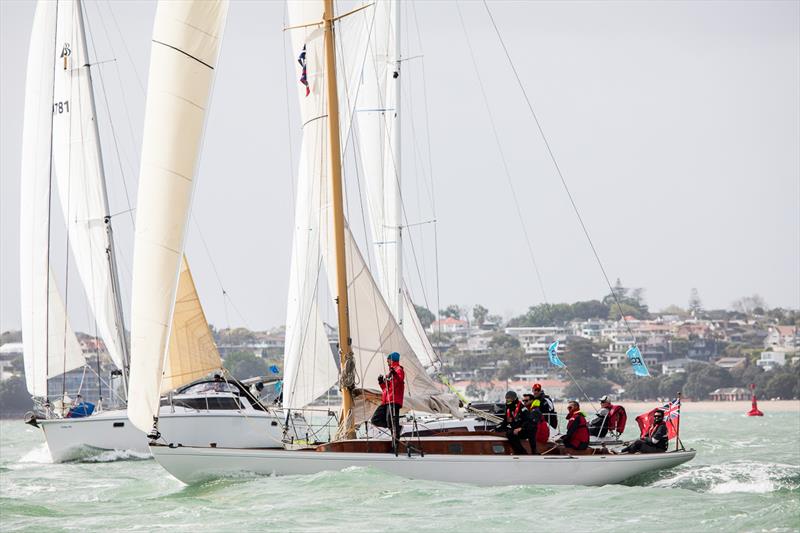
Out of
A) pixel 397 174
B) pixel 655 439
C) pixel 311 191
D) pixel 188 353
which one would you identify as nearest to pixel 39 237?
pixel 397 174

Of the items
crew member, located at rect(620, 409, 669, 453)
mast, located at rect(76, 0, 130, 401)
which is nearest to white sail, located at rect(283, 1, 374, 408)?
crew member, located at rect(620, 409, 669, 453)

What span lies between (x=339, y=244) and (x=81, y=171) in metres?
13.7

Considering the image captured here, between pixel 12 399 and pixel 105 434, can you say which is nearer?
pixel 105 434

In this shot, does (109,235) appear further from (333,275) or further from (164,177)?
(164,177)

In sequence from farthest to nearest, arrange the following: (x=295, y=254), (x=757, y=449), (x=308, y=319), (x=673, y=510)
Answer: (x=757, y=449) < (x=295, y=254) < (x=308, y=319) < (x=673, y=510)

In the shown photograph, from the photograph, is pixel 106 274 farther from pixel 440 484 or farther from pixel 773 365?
pixel 773 365

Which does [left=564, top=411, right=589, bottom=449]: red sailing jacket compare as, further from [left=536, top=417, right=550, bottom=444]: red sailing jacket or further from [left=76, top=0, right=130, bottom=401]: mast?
[left=76, top=0, right=130, bottom=401]: mast

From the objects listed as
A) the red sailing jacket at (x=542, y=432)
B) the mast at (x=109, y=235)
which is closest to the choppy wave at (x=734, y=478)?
the red sailing jacket at (x=542, y=432)

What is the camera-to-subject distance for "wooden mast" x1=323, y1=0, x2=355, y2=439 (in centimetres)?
2067

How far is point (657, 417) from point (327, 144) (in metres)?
6.46

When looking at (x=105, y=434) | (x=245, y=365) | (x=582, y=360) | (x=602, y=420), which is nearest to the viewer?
(x=602, y=420)

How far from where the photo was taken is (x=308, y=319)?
23609 mm

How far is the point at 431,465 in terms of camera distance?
19.4 meters

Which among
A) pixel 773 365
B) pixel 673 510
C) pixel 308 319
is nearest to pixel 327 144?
pixel 308 319
